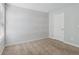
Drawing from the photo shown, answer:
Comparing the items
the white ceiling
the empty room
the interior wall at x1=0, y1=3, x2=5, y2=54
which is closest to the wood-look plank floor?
the empty room

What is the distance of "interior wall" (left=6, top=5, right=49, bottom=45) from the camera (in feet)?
6.10

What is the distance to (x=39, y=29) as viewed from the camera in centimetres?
197

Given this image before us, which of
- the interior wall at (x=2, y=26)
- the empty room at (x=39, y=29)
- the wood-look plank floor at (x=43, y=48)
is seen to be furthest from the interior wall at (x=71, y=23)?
the interior wall at (x=2, y=26)

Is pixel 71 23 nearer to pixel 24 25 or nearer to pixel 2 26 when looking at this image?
pixel 24 25

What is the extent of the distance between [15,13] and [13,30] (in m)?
0.35

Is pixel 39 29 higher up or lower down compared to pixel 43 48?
higher up

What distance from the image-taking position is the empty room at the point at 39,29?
1853mm

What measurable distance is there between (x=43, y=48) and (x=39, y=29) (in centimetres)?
41

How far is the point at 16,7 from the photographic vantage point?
187 cm

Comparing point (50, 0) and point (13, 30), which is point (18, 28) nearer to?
point (13, 30)

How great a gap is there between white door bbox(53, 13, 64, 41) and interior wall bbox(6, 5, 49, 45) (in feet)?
0.60

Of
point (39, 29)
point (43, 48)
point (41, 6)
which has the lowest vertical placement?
point (43, 48)

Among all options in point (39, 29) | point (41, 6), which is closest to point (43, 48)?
point (39, 29)
